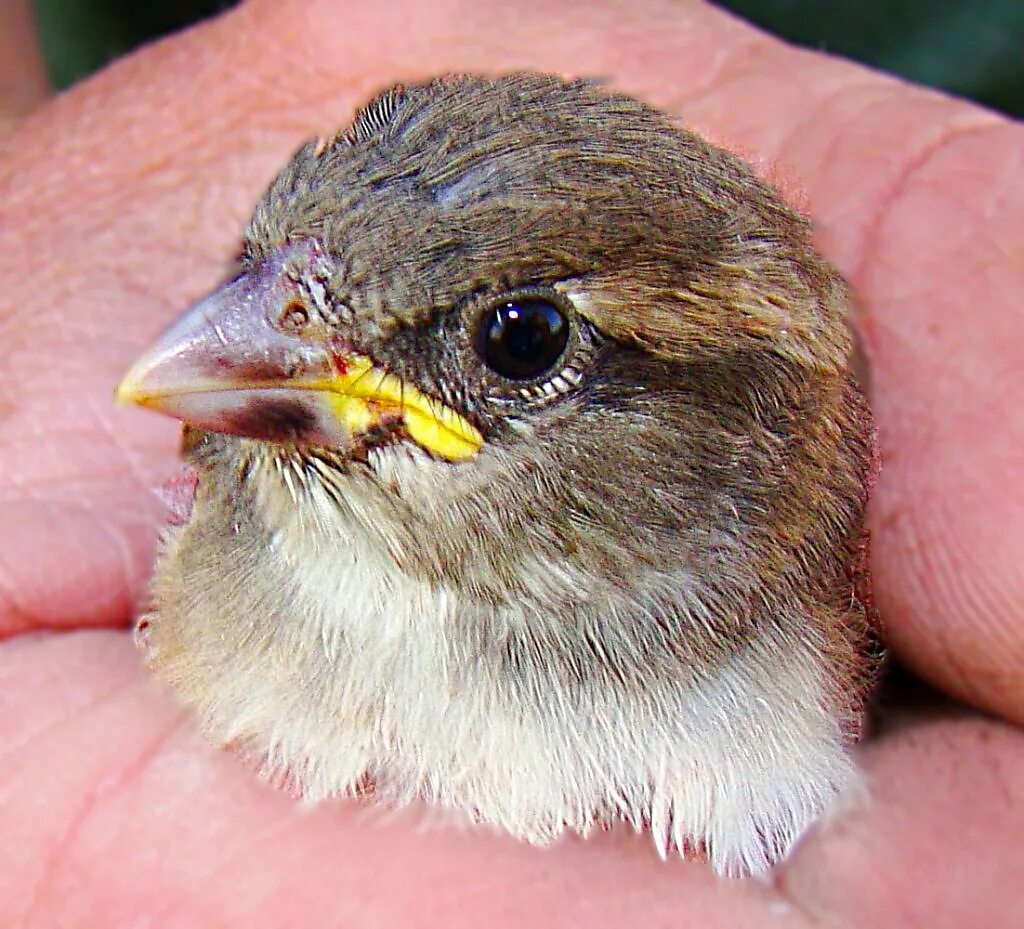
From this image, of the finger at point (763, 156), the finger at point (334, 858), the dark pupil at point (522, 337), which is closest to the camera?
the dark pupil at point (522, 337)

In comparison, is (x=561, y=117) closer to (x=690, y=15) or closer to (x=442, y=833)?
(x=442, y=833)

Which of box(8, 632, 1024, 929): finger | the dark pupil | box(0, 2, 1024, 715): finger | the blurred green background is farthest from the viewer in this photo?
the blurred green background

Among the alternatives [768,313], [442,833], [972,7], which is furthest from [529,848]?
[972,7]

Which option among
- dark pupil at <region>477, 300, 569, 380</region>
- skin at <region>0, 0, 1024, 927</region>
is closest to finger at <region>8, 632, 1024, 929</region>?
skin at <region>0, 0, 1024, 927</region>

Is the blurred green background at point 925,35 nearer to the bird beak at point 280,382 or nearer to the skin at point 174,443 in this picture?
the skin at point 174,443

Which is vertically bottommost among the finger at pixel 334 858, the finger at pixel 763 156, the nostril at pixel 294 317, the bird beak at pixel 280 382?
the finger at pixel 334 858

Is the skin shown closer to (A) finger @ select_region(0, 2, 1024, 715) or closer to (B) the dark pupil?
(A) finger @ select_region(0, 2, 1024, 715)

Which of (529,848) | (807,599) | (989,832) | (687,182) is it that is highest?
(687,182)

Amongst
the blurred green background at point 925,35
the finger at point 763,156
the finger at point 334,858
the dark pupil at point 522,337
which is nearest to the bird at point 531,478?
the dark pupil at point 522,337
